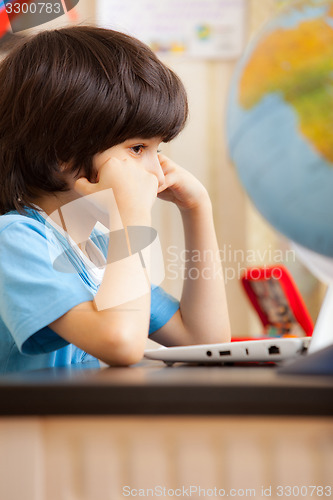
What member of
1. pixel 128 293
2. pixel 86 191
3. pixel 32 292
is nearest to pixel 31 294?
pixel 32 292

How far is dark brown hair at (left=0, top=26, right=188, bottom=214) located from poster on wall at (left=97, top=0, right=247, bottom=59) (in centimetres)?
218

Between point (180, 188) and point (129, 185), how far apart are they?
23 cm

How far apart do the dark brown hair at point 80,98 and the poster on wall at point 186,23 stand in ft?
7.16

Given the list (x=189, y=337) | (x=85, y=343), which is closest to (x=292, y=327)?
(x=189, y=337)

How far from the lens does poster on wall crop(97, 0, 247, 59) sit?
2.96 meters

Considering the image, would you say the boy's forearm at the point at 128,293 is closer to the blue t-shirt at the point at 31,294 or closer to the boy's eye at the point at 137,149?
the blue t-shirt at the point at 31,294

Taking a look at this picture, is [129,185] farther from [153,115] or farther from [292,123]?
[292,123]

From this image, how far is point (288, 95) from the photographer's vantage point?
46 cm

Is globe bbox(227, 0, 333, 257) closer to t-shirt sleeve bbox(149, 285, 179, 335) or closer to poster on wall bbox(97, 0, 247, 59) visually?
t-shirt sleeve bbox(149, 285, 179, 335)

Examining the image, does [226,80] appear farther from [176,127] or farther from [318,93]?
[318,93]

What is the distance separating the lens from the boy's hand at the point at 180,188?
3.05ft

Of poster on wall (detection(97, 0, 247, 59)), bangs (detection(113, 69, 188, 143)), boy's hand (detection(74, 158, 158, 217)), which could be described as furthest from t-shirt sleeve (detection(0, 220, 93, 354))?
poster on wall (detection(97, 0, 247, 59))

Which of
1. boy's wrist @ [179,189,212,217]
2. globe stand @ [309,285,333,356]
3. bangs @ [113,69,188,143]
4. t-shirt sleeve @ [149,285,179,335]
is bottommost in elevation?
t-shirt sleeve @ [149,285,179,335]

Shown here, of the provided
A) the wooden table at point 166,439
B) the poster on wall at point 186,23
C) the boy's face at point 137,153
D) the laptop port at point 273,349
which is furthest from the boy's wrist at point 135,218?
the poster on wall at point 186,23
